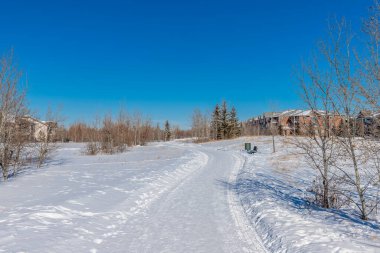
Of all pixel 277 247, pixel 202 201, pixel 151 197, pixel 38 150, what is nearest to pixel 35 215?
pixel 151 197

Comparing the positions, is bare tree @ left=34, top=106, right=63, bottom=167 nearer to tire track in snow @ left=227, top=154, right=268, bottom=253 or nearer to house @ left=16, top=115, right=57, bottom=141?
house @ left=16, top=115, right=57, bottom=141

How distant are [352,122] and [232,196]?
495cm

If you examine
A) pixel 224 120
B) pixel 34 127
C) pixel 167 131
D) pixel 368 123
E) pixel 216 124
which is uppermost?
pixel 224 120

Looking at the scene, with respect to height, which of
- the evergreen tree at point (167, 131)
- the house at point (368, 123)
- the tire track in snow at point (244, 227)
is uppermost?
the evergreen tree at point (167, 131)

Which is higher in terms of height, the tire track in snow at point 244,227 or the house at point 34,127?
the house at point 34,127

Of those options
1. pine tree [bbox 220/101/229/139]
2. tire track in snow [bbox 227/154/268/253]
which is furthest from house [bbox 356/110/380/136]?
pine tree [bbox 220/101/229/139]

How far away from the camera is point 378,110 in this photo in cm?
618

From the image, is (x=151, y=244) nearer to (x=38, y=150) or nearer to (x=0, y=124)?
(x=0, y=124)

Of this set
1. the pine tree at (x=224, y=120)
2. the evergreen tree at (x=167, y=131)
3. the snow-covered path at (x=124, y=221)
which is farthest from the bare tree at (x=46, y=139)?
the evergreen tree at (x=167, y=131)

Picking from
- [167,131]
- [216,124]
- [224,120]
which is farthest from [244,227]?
[167,131]

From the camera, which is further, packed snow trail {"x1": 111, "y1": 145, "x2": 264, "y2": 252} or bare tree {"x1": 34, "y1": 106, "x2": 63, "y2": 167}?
bare tree {"x1": 34, "y1": 106, "x2": 63, "y2": 167}

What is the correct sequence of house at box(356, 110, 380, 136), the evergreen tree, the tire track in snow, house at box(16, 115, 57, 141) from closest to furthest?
the tire track in snow → house at box(356, 110, 380, 136) → house at box(16, 115, 57, 141) → the evergreen tree

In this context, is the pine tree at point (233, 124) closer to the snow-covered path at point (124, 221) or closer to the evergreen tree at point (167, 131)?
the evergreen tree at point (167, 131)

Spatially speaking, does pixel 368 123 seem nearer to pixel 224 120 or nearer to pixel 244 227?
pixel 244 227
